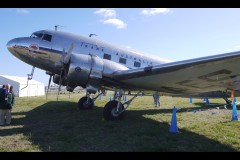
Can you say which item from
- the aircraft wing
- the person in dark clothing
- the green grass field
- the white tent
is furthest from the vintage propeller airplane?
the white tent

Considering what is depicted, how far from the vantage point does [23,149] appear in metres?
6.17

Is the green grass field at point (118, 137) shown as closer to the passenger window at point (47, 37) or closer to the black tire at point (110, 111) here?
the black tire at point (110, 111)

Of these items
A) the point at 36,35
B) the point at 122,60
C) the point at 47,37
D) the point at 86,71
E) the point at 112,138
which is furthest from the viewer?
the point at 122,60

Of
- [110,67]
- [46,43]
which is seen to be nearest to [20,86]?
[46,43]

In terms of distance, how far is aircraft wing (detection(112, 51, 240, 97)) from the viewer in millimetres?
7029

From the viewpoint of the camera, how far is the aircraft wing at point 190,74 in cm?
703

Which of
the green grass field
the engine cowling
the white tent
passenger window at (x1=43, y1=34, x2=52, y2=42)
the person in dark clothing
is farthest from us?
the white tent

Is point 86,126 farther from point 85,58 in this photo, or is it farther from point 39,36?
point 39,36

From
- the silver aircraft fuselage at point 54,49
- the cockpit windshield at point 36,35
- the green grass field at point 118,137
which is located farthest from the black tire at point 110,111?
the cockpit windshield at point 36,35

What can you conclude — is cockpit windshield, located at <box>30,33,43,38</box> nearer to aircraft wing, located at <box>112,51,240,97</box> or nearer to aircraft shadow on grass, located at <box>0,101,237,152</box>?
aircraft wing, located at <box>112,51,240,97</box>

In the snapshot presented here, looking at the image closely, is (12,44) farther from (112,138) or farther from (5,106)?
(112,138)

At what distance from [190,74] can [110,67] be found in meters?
3.66

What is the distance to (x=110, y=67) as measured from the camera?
1039 centimetres
